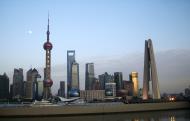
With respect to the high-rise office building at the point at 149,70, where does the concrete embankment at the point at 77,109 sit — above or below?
below

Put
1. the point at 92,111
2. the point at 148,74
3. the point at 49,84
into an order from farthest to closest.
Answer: the point at 49,84
the point at 148,74
the point at 92,111

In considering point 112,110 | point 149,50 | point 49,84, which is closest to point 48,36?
point 49,84

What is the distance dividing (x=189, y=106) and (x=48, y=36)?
5633cm

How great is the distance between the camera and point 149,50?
63594mm

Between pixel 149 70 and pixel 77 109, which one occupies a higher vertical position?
pixel 149 70

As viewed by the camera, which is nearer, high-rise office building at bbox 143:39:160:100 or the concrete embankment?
the concrete embankment

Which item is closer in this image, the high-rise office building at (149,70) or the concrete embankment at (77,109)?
the concrete embankment at (77,109)

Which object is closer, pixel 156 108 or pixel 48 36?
pixel 156 108

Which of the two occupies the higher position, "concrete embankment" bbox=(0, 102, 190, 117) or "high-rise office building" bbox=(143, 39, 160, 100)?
"high-rise office building" bbox=(143, 39, 160, 100)

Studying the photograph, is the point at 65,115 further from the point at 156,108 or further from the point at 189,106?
the point at 189,106

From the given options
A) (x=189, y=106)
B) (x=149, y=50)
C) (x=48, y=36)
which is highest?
(x=48, y=36)

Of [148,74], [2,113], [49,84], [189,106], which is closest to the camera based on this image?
[2,113]

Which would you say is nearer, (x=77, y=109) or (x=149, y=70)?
(x=77, y=109)

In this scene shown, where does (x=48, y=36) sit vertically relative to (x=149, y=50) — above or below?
above
